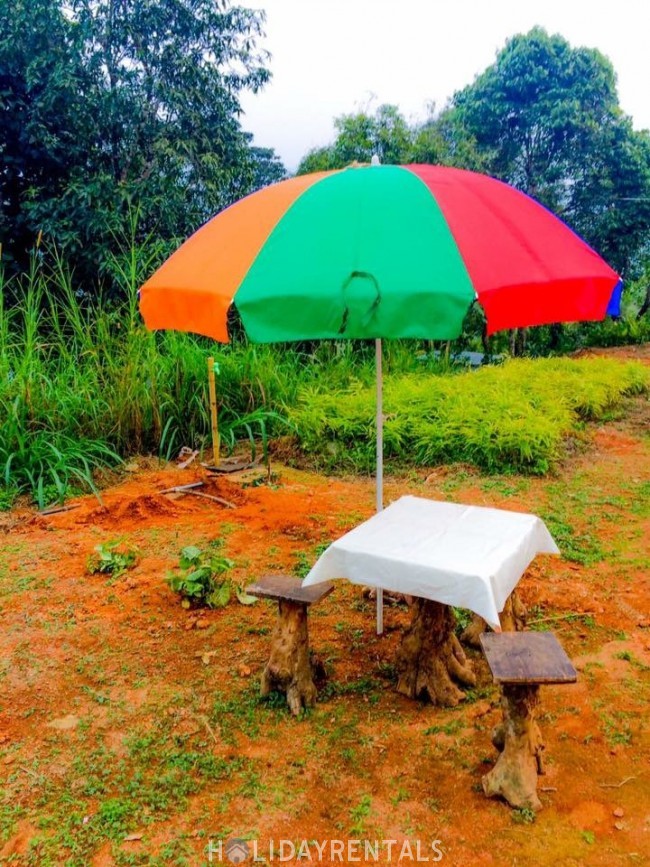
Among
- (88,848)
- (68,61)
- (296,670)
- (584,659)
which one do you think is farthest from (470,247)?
(68,61)

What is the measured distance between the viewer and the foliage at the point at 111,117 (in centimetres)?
923

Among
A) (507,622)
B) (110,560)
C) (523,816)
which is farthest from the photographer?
(110,560)

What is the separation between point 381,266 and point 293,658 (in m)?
1.53

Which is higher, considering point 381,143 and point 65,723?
point 381,143

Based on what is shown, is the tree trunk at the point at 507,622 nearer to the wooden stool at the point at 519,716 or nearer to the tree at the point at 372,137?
the wooden stool at the point at 519,716

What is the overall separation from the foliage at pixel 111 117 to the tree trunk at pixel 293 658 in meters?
7.65

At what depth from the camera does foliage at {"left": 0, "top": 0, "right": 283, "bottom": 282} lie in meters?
9.23

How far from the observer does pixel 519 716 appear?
84.0 inches

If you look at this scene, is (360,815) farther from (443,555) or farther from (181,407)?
(181,407)

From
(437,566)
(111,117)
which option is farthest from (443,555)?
(111,117)

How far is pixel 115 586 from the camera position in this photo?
3.67m

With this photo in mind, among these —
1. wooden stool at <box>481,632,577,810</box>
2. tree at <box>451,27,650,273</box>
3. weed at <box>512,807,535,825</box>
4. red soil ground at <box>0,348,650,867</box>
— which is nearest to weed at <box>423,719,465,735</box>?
red soil ground at <box>0,348,650,867</box>

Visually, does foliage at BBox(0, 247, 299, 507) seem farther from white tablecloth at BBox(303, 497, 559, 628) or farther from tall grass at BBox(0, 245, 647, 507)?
white tablecloth at BBox(303, 497, 559, 628)

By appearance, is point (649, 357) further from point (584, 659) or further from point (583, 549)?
point (584, 659)
